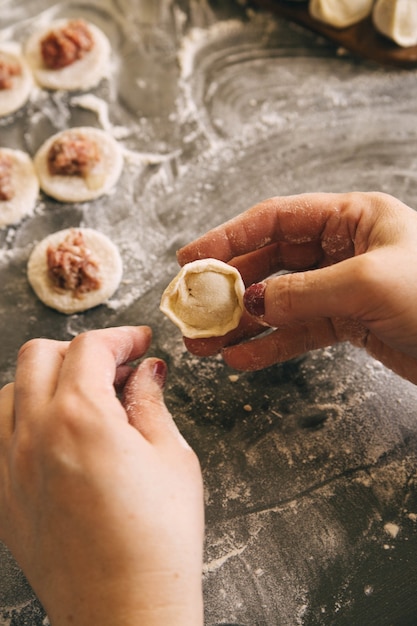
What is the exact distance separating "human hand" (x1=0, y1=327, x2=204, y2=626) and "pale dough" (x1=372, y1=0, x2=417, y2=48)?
6.88ft

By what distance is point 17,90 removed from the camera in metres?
2.43

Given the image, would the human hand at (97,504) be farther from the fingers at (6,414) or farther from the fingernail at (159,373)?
A: the fingernail at (159,373)

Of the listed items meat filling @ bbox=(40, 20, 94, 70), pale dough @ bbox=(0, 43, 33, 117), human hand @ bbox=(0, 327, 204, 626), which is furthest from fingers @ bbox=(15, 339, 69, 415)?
meat filling @ bbox=(40, 20, 94, 70)

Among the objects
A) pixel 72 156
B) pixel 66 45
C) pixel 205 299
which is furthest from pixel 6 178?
pixel 205 299

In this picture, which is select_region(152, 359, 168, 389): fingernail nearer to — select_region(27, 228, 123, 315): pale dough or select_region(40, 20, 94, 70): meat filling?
select_region(27, 228, 123, 315): pale dough

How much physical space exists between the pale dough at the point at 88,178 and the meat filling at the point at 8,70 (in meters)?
0.38

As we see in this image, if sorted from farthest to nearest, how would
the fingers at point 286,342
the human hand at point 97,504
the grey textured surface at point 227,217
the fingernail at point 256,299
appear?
1. the fingers at point 286,342
2. the grey textured surface at point 227,217
3. the fingernail at point 256,299
4. the human hand at point 97,504

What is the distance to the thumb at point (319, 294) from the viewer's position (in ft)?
4.26

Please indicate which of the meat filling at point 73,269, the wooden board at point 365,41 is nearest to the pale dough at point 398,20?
the wooden board at point 365,41

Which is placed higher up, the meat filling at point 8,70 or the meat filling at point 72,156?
the meat filling at point 8,70

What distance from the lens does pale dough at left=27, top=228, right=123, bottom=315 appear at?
6.65 ft

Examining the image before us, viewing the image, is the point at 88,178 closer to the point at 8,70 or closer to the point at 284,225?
the point at 8,70

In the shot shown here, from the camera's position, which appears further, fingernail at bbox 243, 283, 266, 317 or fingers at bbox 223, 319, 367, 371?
fingers at bbox 223, 319, 367, 371

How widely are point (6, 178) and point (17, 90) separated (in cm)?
50
